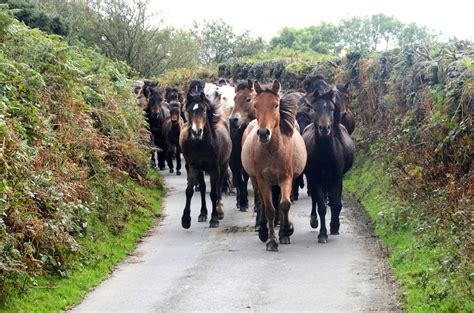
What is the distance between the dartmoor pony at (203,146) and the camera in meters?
15.1

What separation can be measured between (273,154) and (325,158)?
1363 mm

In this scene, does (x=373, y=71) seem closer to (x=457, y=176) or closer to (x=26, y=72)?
(x=457, y=176)

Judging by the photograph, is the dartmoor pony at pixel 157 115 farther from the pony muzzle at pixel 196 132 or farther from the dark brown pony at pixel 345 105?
the pony muzzle at pixel 196 132

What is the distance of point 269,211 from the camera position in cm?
1280

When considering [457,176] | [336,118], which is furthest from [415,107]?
[457,176]

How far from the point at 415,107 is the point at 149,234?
631 centimetres

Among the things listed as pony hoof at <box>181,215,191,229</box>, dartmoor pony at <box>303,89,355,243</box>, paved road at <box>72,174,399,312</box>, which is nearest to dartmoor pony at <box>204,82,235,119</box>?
pony hoof at <box>181,215,191,229</box>

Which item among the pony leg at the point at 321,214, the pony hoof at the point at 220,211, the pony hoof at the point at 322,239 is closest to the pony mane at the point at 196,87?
the pony hoof at the point at 220,211

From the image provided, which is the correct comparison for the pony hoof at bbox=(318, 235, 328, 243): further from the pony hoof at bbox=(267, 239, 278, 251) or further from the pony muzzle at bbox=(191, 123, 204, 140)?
the pony muzzle at bbox=(191, 123, 204, 140)

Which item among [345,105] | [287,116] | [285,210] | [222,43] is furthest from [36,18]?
[222,43]

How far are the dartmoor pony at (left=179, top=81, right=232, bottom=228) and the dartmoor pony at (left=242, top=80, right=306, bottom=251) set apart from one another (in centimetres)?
193

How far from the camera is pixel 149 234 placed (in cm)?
1472

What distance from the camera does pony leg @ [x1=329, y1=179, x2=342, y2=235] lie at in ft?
45.0

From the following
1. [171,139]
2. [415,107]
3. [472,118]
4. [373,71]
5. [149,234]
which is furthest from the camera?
[171,139]
